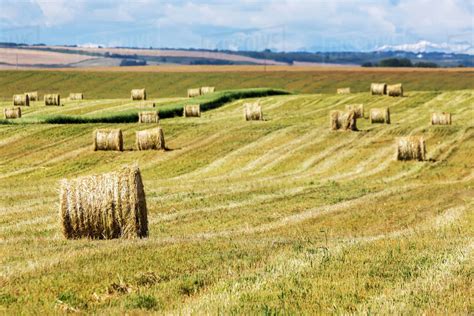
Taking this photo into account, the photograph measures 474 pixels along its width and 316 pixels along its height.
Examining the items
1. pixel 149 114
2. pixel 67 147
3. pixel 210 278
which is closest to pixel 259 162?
pixel 67 147

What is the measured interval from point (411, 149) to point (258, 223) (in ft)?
52.0

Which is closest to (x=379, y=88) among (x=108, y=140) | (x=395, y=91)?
(x=395, y=91)

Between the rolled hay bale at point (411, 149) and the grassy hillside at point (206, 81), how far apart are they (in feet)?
172

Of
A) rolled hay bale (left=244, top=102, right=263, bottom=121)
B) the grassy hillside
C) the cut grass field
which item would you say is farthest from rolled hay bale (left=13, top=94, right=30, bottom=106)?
rolled hay bale (left=244, top=102, right=263, bottom=121)

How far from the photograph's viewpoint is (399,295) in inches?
375

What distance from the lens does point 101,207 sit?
16.4m

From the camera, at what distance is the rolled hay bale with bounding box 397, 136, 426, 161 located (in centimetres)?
3508

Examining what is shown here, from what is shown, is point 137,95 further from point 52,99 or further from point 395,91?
point 395,91

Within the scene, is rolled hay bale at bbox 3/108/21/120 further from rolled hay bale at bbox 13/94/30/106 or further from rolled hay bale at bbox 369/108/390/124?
rolled hay bale at bbox 369/108/390/124

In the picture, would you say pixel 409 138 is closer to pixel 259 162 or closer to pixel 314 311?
pixel 259 162

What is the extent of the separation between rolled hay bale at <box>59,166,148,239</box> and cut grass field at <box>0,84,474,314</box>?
678 millimetres

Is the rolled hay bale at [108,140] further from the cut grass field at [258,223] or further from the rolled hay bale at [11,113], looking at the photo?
the rolled hay bale at [11,113]

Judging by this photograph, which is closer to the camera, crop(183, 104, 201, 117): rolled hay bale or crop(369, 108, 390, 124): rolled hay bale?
crop(369, 108, 390, 124): rolled hay bale

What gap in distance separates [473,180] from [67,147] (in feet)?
69.8
